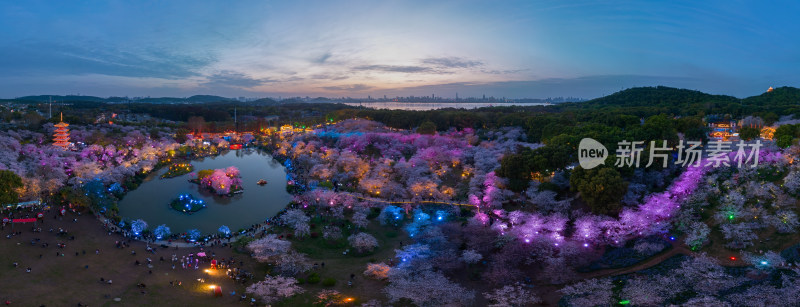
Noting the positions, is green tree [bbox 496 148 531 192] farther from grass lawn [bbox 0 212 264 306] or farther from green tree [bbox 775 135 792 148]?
grass lawn [bbox 0 212 264 306]

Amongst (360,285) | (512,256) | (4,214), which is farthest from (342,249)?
(4,214)

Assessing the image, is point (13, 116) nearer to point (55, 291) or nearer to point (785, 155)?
point (55, 291)

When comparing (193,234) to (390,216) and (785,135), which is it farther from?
(785,135)

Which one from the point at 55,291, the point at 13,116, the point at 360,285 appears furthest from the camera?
the point at 13,116

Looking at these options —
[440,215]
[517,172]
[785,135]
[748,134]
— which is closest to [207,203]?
[440,215]

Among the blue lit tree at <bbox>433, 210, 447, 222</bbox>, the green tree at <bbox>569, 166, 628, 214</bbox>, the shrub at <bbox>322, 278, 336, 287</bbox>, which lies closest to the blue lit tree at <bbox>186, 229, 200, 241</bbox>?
the shrub at <bbox>322, 278, 336, 287</bbox>

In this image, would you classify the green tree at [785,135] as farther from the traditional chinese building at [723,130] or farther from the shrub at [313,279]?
the shrub at [313,279]
